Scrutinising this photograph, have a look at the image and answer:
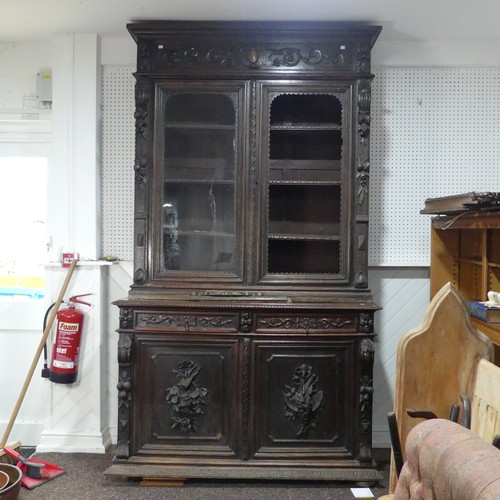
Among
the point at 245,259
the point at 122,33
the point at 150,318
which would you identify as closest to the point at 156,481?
the point at 150,318

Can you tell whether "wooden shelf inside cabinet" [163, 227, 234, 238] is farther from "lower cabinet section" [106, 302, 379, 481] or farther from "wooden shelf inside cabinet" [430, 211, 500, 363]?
"wooden shelf inside cabinet" [430, 211, 500, 363]

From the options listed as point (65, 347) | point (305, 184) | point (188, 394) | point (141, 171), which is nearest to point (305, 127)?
point (305, 184)

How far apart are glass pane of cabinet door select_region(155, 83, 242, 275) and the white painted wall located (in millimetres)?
506

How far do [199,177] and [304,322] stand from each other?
98 cm

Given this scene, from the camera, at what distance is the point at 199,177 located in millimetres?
2809

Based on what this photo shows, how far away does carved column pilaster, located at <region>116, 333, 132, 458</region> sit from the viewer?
102 inches

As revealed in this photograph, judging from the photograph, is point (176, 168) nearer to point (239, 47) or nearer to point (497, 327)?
point (239, 47)

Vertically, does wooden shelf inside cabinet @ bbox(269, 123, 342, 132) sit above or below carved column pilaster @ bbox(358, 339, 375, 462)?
above

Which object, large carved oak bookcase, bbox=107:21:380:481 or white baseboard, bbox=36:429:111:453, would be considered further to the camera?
white baseboard, bbox=36:429:111:453

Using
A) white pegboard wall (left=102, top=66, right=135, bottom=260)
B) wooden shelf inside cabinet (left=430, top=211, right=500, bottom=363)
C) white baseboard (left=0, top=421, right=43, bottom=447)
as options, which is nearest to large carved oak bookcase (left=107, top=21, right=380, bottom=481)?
white pegboard wall (left=102, top=66, right=135, bottom=260)

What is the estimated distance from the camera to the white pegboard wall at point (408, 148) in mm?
3059

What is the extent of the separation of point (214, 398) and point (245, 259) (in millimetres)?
745

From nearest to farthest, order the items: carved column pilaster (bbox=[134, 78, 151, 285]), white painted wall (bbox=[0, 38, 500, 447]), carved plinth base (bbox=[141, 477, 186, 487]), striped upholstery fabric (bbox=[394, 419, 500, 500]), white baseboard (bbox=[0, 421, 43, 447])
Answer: striped upholstery fabric (bbox=[394, 419, 500, 500]), carved plinth base (bbox=[141, 477, 186, 487]), carved column pilaster (bbox=[134, 78, 151, 285]), white painted wall (bbox=[0, 38, 500, 447]), white baseboard (bbox=[0, 421, 43, 447])

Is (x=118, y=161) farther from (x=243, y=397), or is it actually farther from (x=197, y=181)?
(x=243, y=397)
